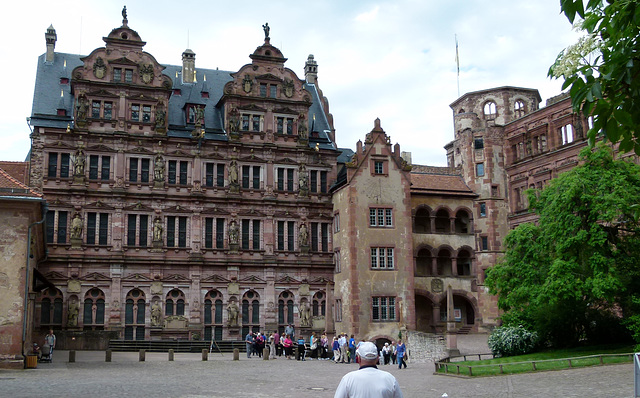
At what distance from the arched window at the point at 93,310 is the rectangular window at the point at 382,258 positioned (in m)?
18.3

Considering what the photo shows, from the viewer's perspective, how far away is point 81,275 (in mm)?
44750

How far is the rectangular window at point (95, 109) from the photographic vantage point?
46688 millimetres

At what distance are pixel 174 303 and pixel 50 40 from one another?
22.3 meters

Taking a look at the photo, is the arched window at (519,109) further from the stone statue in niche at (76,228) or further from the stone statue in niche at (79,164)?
the stone statue in niche at (76,228)

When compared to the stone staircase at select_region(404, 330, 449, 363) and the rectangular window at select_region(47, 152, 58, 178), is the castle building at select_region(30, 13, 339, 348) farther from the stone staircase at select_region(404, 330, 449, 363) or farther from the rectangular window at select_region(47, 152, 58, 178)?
the stone staircase at select_region(404, 330, 449, 363)

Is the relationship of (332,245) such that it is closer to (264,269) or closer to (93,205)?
(264,269)

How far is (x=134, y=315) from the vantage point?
45.3 m

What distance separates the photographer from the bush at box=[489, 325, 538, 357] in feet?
119

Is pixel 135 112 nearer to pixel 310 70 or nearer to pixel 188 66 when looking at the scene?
pixel 188 66

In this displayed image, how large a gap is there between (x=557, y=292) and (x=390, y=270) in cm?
1646

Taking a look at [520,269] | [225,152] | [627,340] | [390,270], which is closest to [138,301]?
[225,152]

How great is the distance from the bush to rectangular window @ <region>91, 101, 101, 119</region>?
96.8ft

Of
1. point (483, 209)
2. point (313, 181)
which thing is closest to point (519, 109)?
point (483, 209)

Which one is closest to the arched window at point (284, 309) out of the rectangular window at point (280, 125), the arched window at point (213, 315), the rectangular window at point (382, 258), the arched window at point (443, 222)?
the arched window at point (213, 315)
